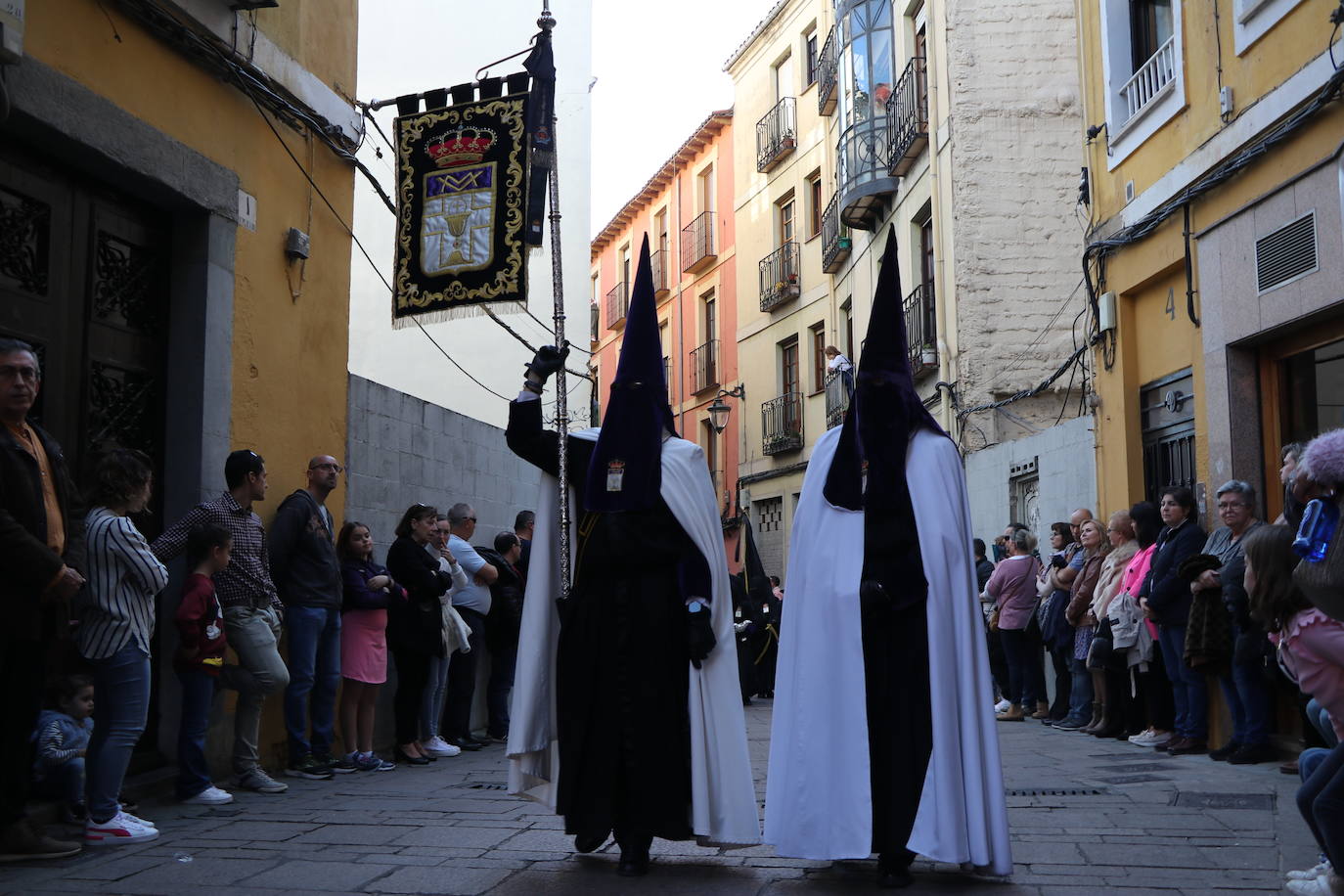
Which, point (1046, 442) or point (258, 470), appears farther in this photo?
point (1046, 442)

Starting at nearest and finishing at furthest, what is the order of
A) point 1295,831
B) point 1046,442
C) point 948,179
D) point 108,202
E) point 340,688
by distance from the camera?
point 1295,831 < point 108,202 < point 340,688 < point 1046,442 < point 948,179

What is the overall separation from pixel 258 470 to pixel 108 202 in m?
1.63

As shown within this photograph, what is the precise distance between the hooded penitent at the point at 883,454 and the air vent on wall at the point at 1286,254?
440cm

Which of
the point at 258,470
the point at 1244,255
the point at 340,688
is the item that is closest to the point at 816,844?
the point at 258,470

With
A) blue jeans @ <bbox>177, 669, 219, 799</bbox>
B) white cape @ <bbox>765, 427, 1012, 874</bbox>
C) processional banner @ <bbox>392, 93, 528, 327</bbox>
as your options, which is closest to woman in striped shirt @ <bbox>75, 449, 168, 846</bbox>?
blue jeans @ <bbox>177, 669, 219, 799</bbox>

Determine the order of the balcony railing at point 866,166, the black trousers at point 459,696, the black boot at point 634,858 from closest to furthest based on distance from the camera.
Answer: the black boot at point 634,858 < the black trousers at point 459,696 < the balcony railing at point 866,166

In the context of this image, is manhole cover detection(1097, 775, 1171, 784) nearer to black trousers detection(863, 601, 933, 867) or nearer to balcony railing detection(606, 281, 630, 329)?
black trousers detection(863, 601, 933, 867)

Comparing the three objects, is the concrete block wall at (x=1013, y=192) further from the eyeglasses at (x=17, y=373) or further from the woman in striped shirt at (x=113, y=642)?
the eyeglasses at (x=17, y=373)

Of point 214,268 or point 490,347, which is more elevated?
point 490,347

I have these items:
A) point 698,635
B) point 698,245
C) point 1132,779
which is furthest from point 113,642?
point 698,245

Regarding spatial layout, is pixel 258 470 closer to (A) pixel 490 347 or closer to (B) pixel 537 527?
(B) pixel 537 527

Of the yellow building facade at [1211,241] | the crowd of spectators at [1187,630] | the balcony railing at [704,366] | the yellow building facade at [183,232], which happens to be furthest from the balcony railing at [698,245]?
the yellow building facade at [183,232]

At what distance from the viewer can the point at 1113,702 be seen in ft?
35.4

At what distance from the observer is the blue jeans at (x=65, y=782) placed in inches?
235
